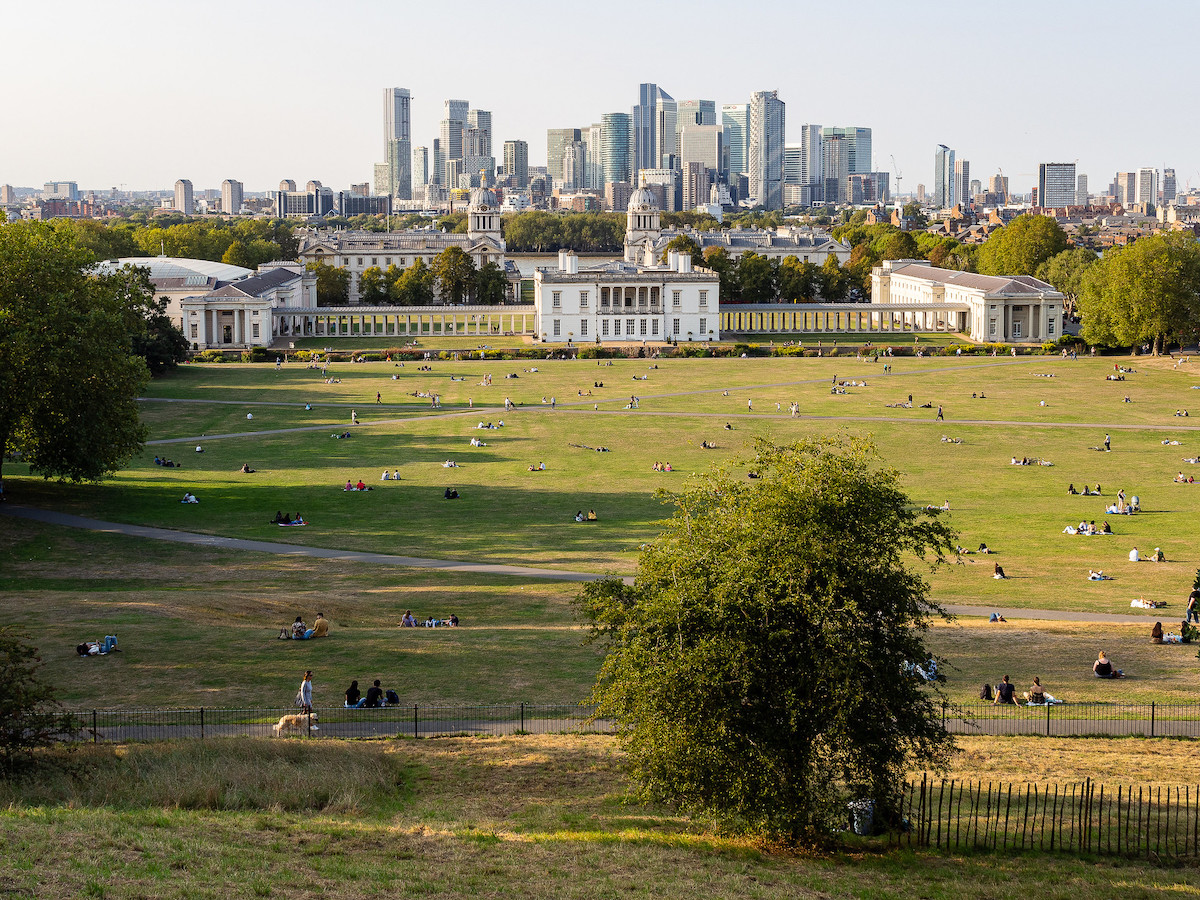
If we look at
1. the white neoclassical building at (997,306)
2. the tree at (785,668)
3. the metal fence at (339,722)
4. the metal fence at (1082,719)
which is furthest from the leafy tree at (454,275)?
the tree at (785,668)

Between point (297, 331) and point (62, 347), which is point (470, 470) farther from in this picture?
point (297, 331)

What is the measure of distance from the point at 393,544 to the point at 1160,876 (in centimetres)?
3094

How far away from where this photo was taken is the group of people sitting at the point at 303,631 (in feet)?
102

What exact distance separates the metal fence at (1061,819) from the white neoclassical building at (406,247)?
151 m

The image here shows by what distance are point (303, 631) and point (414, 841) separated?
14.4 metres

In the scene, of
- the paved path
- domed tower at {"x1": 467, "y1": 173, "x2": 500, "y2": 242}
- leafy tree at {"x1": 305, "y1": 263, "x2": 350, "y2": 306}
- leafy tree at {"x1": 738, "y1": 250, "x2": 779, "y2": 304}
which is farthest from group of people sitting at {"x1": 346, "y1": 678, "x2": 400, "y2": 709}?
domed tower at {"x1": 467, "y1": 173, "x2": 500, "y2": 242}

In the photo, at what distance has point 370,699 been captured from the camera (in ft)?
84.0

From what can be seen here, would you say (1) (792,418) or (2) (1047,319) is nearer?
(1) (792,418)

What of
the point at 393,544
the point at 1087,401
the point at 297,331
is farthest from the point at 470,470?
the point at 297,331

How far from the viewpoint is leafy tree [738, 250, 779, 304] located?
470ft

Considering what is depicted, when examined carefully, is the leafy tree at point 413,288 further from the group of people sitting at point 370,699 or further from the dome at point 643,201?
the group of people sitting at point 370,699

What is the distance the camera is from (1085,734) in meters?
24.4

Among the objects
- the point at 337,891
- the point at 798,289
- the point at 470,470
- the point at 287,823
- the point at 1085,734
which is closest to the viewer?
the point at 337,891

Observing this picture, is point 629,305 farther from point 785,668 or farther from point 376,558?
point 785,668
